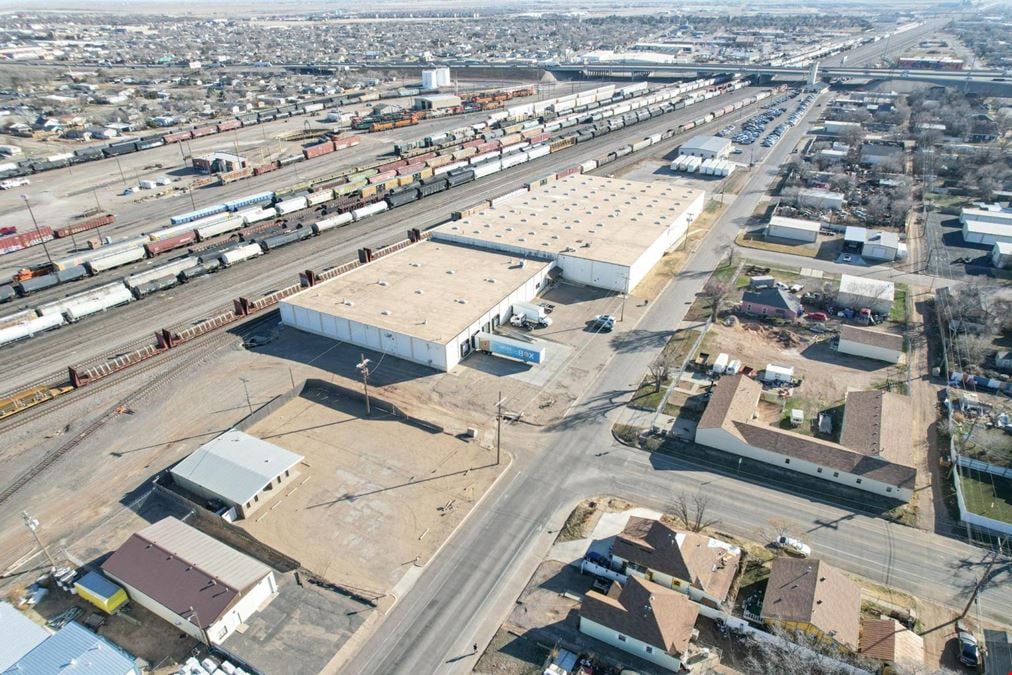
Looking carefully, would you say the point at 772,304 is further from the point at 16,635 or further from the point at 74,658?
the point at 16,635

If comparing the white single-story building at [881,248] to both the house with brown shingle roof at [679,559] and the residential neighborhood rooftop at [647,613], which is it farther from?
the residential neighborhood rooftop at [647,613]

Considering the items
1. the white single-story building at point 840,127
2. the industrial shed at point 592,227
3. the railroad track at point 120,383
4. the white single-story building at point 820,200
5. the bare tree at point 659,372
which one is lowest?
the railroad track at point 120,383

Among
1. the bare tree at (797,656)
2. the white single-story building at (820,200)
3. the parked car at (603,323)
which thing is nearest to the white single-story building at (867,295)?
the parked car at (603,323)

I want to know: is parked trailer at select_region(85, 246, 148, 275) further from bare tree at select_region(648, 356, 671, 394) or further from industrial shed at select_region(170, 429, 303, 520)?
bare tree at select_region(648, 356, 671, 394)

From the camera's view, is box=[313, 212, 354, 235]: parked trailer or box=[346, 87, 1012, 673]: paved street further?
box=[313, 212, 354, 235]: parked trailer

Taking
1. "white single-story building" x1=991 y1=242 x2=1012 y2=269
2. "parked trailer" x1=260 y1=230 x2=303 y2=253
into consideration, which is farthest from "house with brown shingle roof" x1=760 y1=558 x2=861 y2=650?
"parked trailer" x1=260 y1=230 x2=303 y2=253

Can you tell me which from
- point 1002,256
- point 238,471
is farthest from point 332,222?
point 1002,256
